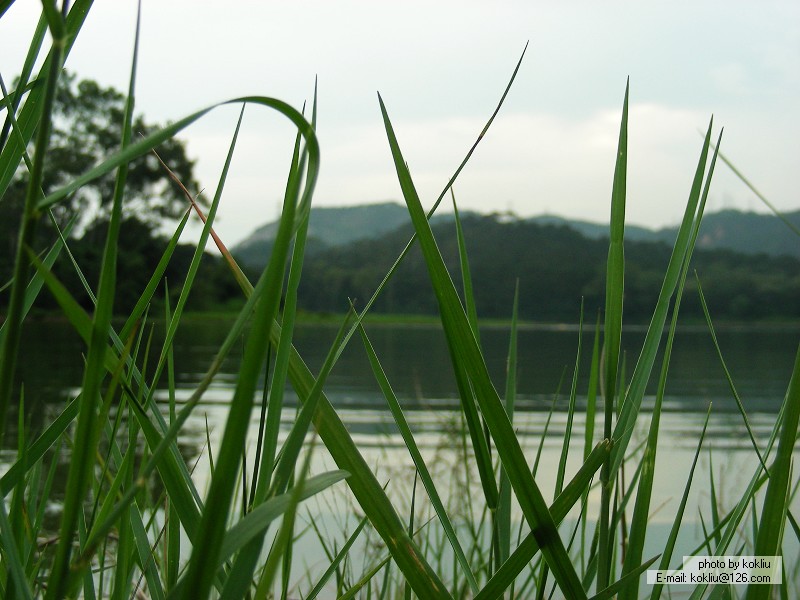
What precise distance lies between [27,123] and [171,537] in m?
0.17

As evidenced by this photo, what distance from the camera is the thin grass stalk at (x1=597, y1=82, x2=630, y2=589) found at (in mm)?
241

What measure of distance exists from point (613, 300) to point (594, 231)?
245ft

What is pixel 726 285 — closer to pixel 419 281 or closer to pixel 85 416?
pixel 419 281

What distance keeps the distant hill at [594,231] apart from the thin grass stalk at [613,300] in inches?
1379

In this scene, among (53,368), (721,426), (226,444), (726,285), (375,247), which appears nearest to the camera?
(226,444)

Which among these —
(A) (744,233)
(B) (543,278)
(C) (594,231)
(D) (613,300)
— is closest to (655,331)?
(D) (613,300)

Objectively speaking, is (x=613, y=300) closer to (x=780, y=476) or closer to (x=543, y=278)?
(x=780, y=476)

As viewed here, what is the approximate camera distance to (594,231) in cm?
7219

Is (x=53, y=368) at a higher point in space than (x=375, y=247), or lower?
lower

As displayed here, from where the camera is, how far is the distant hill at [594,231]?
4388 centimetres

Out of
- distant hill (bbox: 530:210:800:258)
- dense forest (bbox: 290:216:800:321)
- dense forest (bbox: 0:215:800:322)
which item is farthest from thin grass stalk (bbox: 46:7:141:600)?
distant hill (bbox: 530:210:800:258)

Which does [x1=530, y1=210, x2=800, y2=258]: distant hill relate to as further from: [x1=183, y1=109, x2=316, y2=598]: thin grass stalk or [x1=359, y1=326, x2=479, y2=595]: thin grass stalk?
[x1=183, y1=109, x2=316, y2=598]: thin grass stalk

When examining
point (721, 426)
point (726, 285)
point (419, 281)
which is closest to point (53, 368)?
point (721, 426)

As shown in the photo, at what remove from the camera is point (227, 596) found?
154mm
